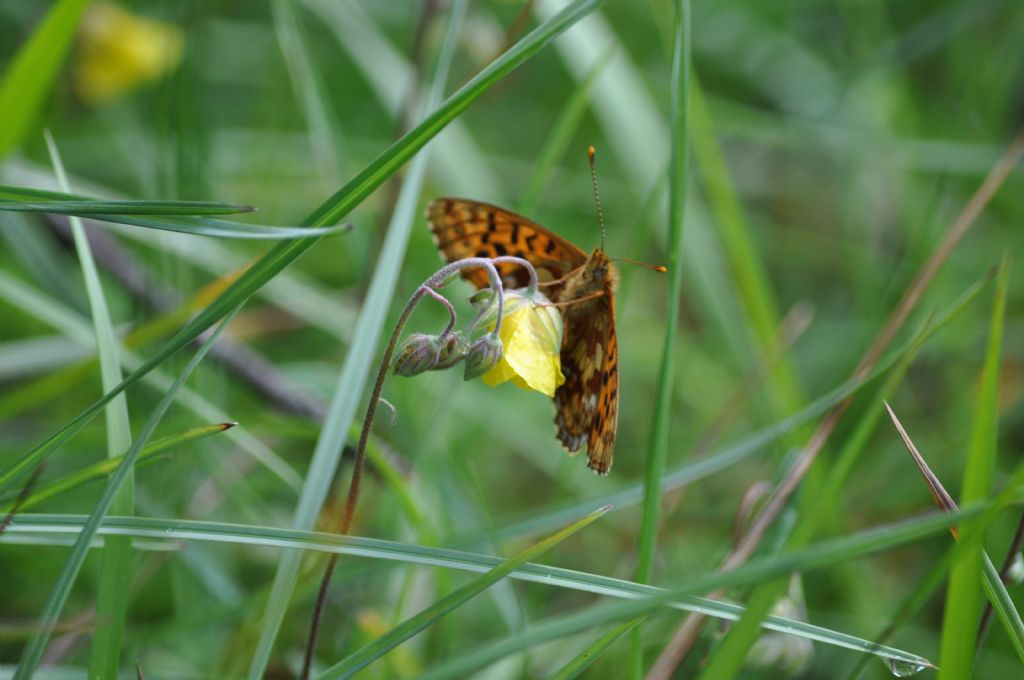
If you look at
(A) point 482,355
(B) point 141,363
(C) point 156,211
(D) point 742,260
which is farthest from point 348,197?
(D) point 742,260

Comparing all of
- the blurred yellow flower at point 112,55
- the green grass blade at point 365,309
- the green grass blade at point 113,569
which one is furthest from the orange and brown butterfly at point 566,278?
the blurred yellow flower at point 112,55

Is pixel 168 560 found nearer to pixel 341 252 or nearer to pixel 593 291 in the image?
pixel 593 291

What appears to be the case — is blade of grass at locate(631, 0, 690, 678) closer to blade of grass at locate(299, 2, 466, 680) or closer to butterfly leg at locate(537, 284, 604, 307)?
butterfly leg at locate(537, 284, 604, 307)

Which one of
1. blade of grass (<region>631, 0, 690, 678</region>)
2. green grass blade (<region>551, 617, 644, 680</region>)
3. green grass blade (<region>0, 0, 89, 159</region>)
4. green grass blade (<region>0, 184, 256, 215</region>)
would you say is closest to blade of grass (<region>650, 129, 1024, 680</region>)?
blade of grass (<region>631, 0, 690, 678</region>)

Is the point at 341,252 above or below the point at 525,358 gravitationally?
below

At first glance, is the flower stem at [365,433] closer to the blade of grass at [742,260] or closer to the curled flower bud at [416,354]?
the curled flower bud at [416,354]

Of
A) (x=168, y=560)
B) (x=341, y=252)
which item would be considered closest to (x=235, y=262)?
(x=341, y=252)
